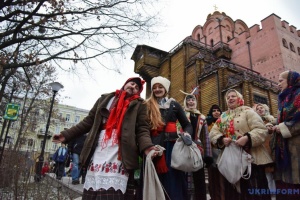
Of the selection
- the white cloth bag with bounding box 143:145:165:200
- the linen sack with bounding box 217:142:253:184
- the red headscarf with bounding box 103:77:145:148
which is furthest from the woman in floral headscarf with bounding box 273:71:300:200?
the red headscarf with bounding box 103:77:145:148

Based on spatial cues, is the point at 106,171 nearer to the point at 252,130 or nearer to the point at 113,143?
the point at 113,143

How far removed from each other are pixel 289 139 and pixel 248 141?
0.58 meters

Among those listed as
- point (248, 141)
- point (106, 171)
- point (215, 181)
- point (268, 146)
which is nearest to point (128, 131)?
point (106, 171)

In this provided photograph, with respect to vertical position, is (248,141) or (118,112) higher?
(118,112)

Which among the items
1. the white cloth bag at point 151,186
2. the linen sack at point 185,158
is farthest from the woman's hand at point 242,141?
the white cloth bag at point 151,186

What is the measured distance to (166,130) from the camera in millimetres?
3012

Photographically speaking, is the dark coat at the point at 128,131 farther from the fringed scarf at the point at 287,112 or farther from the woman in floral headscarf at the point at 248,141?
the fringed scarf at the point at 287,112

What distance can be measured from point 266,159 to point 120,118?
2416mm

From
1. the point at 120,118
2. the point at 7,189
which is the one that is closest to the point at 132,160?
the point at 120,118

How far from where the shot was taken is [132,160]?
2.35 m

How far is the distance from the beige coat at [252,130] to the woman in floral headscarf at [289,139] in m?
0.18

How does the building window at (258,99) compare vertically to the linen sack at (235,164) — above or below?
above

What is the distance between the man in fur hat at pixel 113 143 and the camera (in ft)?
7.48

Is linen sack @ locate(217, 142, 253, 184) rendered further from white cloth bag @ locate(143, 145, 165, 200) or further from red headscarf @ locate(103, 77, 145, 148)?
red headscarf @ locate(103, 77, 145, 148)
